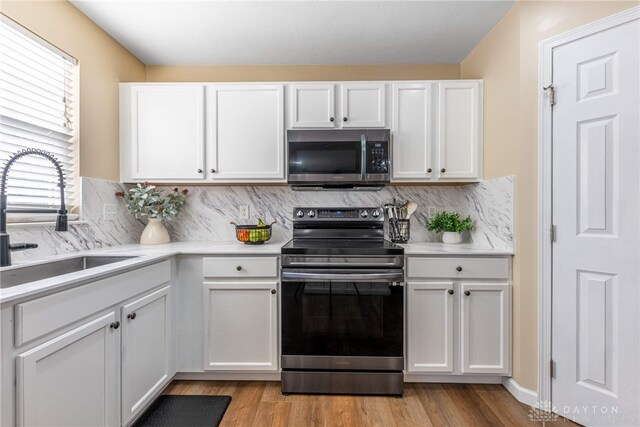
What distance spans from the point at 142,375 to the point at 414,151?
2197 millimetres

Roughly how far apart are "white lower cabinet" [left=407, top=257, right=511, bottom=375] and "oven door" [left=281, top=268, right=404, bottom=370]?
0.15 meters

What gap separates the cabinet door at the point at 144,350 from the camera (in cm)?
150

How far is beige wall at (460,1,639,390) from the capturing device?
5.74ft

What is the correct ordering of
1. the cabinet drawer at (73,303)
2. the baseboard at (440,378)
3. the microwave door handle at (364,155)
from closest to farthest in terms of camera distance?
the cabinet drawer at (73,303) < the baseboard at (440,378) < the microwave door handle at (364,155)

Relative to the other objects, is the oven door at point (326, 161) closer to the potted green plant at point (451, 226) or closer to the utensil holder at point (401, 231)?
the utensil holder at point (401, 231)

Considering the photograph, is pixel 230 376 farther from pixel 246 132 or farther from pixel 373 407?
pixel 246 132

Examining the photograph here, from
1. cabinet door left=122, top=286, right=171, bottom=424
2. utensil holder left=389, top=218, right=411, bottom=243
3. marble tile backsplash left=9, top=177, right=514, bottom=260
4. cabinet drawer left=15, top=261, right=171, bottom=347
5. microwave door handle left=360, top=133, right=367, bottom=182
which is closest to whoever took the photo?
cabinet drawer left=15, top=261, right=171, bottom=347

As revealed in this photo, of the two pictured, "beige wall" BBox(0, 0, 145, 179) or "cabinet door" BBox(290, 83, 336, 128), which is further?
"cabinet door" BBox(290, 83, 336, 128)

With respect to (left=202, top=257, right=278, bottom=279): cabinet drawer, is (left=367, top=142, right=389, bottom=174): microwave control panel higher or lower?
higher

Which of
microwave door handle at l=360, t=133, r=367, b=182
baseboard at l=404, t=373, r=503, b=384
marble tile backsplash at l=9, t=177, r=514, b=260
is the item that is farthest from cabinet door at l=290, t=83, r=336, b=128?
baseboard at l=404, t=373, r=503, b=384

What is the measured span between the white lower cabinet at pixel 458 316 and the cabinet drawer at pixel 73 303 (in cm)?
156

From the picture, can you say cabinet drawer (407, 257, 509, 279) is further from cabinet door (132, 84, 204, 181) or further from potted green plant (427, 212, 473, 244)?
cabinet door (132, 84, 204, 181)

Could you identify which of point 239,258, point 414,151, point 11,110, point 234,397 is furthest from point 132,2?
point 234,397

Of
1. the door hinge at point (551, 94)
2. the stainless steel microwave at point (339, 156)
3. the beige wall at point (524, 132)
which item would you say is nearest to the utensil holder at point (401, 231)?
the stainless steel microwave at point (339, 156)
